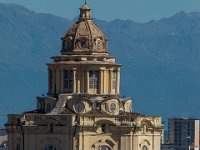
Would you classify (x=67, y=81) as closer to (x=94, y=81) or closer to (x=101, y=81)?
(x=94, y=81)

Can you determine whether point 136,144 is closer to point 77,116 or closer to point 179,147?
point 77,116

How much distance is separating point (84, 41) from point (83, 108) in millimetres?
2158

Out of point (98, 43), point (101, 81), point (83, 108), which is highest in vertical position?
point (98, 43)

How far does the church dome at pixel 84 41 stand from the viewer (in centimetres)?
4759

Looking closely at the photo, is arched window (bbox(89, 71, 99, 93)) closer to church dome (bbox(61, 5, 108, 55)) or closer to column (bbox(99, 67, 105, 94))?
column (bbox(99, 67, 105, 94))

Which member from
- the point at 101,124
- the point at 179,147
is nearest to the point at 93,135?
the point at 101,124

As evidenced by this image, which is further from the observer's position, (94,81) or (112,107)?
(94,81)

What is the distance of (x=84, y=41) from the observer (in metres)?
47.7

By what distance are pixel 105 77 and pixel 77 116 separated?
1.68 m

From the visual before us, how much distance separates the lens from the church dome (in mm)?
47594

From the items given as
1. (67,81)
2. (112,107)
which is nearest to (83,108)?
(112,107)

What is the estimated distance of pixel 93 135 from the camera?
47.2m

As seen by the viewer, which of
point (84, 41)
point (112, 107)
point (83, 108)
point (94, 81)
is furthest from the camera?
point (84, 41)

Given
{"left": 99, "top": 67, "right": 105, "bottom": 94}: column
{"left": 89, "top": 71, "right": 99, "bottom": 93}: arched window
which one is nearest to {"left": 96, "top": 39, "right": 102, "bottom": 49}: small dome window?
{"left": 99, "top": 67, "right": 105, "bottom": 94}: column
